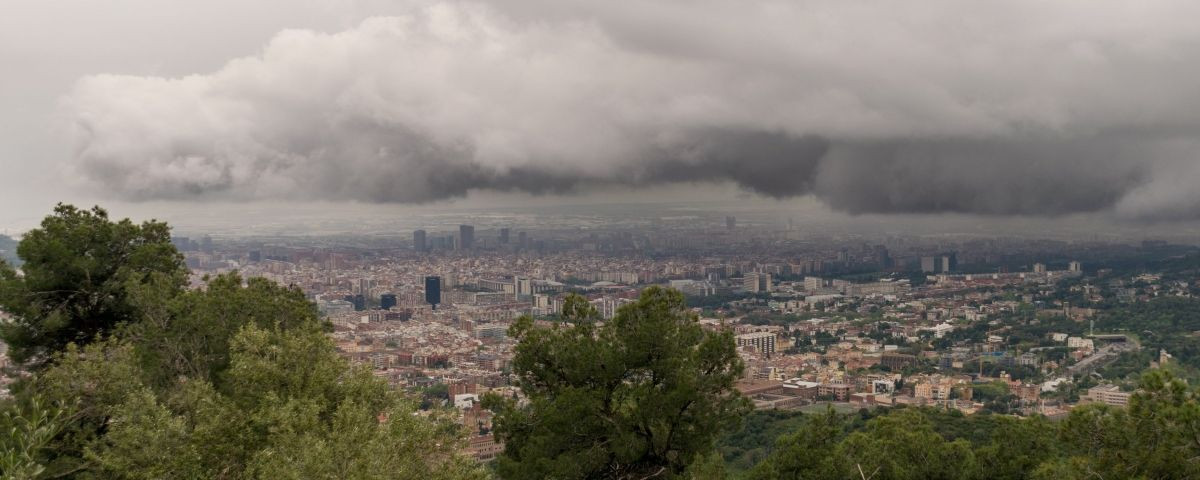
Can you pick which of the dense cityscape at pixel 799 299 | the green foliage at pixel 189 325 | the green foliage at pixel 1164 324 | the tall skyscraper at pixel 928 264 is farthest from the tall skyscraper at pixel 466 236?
the green foliage at pixel 189 325

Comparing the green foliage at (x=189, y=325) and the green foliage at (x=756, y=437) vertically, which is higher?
the green foliage at (x=189, y=325)

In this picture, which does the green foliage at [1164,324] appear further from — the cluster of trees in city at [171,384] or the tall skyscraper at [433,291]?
the tall skyscraper at [433,291]

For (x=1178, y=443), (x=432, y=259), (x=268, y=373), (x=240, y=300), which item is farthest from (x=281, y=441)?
(x=432, y=259)

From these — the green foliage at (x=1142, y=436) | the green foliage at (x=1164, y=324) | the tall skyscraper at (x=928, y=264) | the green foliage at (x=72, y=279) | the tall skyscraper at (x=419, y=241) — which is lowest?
the green foliage at (x=1164, y=324)

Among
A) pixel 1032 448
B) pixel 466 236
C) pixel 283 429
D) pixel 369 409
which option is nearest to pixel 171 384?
pixel 369 409

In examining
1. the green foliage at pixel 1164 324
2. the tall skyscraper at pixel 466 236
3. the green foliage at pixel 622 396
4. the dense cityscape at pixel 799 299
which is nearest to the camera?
the green foliage at pixel 622 396

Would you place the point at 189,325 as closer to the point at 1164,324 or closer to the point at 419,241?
the point at 1164,324
